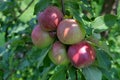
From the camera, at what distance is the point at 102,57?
1.50m

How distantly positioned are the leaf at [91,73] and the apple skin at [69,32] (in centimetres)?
13

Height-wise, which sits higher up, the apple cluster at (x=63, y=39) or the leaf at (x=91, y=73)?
the apple cluster at (x=63, y=39)

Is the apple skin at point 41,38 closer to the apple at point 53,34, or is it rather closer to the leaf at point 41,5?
the apple at point 53,34

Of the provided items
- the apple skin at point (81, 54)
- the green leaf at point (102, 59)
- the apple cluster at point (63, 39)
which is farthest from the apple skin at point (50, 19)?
the green leaf at point (102, 59)

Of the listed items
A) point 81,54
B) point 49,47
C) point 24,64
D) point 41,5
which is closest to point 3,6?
point 24,64

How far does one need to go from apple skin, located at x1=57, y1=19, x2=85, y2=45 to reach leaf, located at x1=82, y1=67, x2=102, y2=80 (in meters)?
0.13

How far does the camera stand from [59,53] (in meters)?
1.40

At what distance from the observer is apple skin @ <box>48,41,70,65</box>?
1407 mm

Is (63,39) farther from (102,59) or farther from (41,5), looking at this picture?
(41,5)

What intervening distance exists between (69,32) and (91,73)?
190 millimetres

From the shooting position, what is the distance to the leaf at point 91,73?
143cm

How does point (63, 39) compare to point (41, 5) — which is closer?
point (63, 39)

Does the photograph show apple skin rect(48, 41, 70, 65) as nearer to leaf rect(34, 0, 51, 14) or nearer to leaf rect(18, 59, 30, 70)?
leaf rect(34, 0, 51, 14)

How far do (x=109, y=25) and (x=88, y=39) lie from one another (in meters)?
0.13
